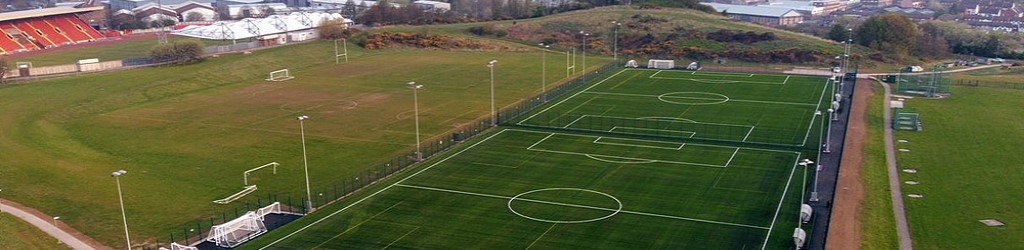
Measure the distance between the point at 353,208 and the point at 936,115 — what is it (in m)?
54.7

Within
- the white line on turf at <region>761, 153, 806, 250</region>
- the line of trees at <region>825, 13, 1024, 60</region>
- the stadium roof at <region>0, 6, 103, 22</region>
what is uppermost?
the stadium roof at <region>0, 6, 103, 22</region>

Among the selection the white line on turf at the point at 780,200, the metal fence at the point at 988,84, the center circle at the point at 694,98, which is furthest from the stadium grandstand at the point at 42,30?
the metal fence at the point at 988,84

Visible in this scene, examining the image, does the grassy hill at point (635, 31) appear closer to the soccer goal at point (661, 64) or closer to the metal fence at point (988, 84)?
the soccer goal at point (661, 64)

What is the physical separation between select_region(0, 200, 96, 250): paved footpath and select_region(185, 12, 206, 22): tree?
150285 mm

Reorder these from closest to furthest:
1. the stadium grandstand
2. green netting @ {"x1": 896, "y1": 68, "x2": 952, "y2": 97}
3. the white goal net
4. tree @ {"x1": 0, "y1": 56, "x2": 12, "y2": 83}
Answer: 1. the white goal net
2. green netting @ {"x1": 896, "y1": 68, "x2": 952, "y2": 97}
3. tree @ {"x1": 0, "y1": 56, "x2": 12, "y2": 83}
4. the stadium grandstand

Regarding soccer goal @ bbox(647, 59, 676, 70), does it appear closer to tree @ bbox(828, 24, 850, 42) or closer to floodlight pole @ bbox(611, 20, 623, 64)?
floodlight pole @ bbox(611, 20, 623, 64)

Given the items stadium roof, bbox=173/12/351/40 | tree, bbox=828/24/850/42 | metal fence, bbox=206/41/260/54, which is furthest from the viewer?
tree, bbox=828/24/850/42

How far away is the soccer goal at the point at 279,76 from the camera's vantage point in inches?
3850

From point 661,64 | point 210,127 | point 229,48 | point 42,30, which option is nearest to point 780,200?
point 210,127

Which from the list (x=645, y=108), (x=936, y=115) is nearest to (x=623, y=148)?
(x=645, y=108)

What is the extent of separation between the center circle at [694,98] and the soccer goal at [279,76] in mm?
45444

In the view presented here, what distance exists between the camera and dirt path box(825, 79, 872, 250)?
40.5m

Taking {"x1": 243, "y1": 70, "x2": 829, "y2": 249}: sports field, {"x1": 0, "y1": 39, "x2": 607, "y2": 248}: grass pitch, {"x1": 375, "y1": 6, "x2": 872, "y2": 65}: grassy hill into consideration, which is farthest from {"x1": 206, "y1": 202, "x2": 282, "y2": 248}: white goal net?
{"x1": 375, "y1": 6, "x2": 872, "y2": 65}: grassy hill

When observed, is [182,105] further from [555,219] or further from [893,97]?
[893,97]
